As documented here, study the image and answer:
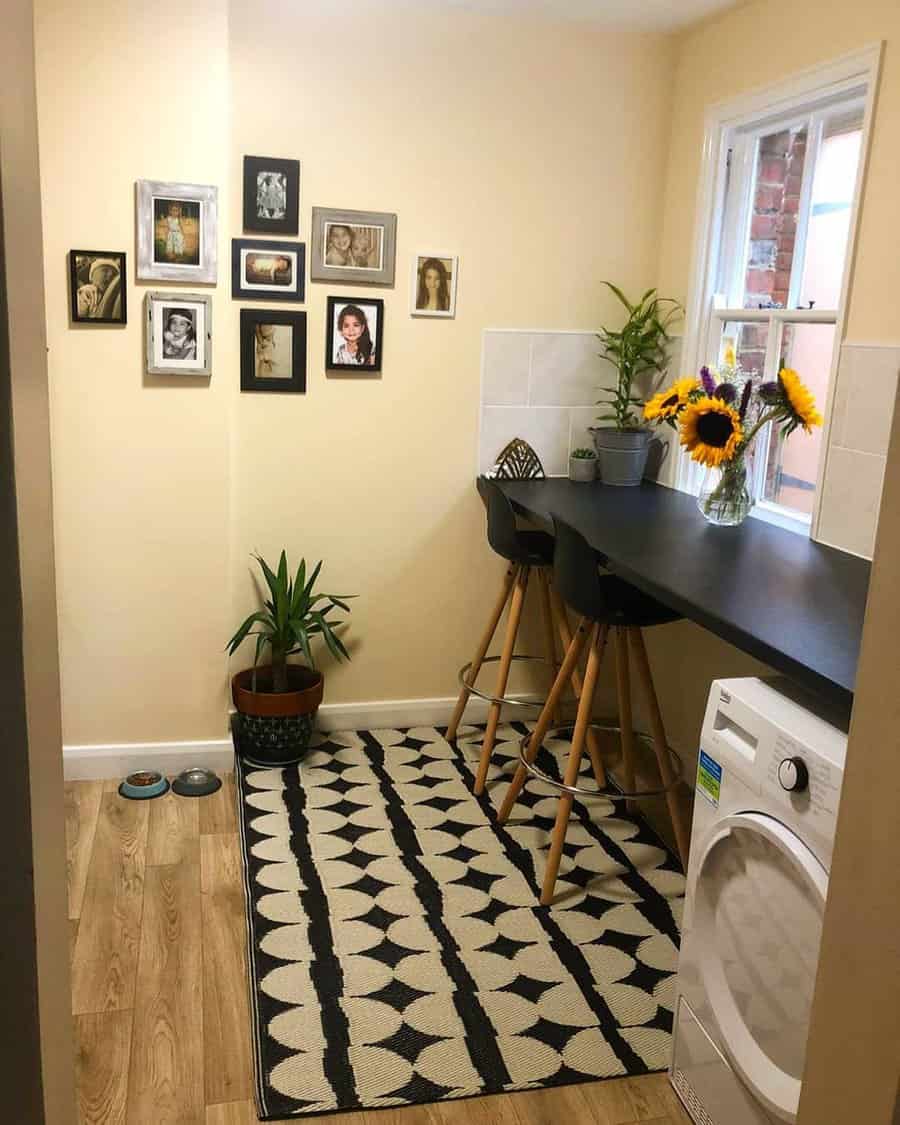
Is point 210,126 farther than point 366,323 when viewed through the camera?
No

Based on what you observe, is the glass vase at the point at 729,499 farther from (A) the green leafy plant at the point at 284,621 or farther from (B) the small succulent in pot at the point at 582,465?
(A) the green leafy plant at the point at 284,621

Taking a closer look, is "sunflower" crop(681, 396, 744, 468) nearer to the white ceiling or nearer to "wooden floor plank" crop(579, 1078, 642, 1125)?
the white ceiling

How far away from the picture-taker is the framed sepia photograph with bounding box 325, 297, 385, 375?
334 centimetres

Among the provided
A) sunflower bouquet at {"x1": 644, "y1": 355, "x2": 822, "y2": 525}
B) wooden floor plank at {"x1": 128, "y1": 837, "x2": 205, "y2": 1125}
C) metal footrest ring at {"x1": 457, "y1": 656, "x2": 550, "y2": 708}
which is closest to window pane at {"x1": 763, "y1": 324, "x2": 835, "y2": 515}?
sunflower bouquet at {"x1": 644, "y1": 355, "x2": 822, "y2": 525}

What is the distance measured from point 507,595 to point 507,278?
107cm

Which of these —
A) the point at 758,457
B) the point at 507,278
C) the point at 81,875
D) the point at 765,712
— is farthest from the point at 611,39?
the point at 81,875

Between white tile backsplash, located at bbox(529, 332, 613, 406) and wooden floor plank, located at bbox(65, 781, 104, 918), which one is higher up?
white tile backsplash, located at bbox(529, 332, 613, 406)

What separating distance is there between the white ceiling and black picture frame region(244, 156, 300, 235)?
659mm

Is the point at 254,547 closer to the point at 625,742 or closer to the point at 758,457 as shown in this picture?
the point at 625,742

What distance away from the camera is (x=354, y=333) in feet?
11.0

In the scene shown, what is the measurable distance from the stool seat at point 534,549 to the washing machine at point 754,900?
4.27 ft

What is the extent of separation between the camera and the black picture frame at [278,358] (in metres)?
3.26

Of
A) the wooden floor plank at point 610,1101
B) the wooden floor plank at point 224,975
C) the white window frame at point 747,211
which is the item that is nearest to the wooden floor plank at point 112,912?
the wooden floor plank at point 224,975

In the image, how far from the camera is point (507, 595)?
131 inches
